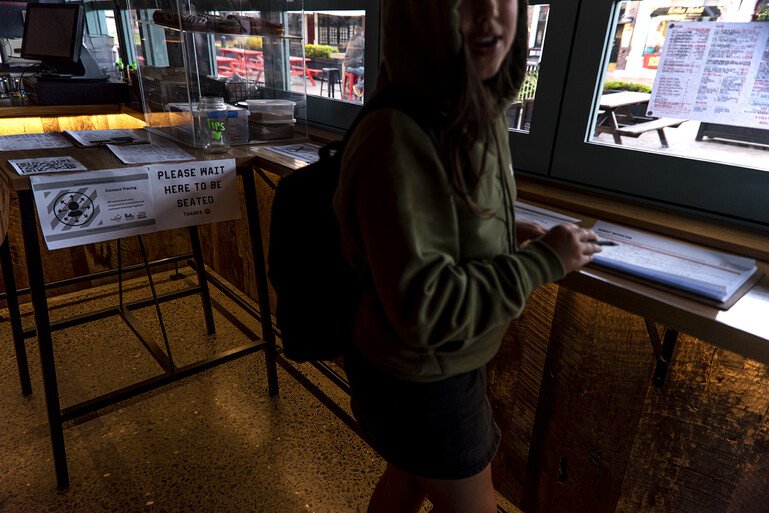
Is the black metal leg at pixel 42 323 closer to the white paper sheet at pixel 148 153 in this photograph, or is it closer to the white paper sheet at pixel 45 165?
the white paper sheet at pixel 45 165

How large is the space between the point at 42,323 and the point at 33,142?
62 cm

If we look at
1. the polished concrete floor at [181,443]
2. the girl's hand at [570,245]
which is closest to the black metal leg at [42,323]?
the polished concrete floor at [181,443]

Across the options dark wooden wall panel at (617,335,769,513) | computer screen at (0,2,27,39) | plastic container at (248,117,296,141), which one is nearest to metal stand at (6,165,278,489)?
plastic container at (248,117,296,141)

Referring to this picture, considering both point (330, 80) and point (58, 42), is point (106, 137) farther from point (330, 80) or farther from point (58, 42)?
point (58, 42)

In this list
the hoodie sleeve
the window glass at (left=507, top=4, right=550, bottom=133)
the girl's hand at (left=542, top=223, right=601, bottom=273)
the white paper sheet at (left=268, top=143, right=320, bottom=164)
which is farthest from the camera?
the white paper sheet at (left=268, top=143, right=320, bottom=164)

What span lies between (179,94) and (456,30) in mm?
1522

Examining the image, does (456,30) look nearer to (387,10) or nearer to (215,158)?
(387,10)

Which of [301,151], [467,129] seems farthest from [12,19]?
[467,129]

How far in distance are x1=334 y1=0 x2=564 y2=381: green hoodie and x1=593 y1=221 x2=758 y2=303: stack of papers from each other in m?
0.24

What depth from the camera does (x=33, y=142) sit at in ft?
5.16

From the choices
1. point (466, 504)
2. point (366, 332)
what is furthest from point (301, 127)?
point (466, 504)

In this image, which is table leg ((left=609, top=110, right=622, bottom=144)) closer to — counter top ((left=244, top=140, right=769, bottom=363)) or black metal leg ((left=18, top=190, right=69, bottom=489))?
counter top ((left=244, top=140, right=769, bottom=363))

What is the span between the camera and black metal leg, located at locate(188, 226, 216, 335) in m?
2.00

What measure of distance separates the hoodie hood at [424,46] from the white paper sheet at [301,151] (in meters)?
0.91
